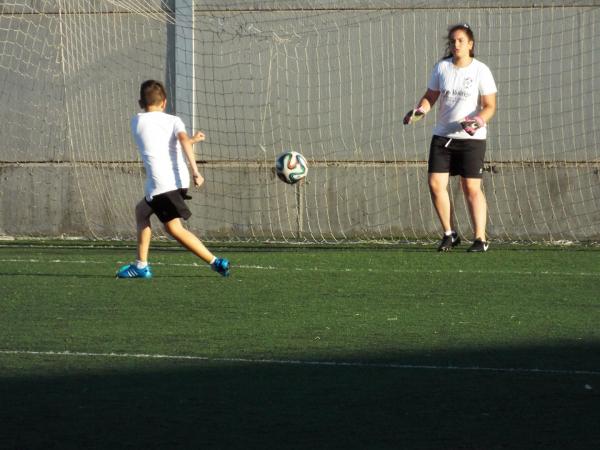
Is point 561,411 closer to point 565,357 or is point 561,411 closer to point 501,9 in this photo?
point 565,357

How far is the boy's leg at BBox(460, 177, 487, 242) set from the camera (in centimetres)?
1251

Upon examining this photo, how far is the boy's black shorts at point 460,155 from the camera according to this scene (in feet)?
41.3

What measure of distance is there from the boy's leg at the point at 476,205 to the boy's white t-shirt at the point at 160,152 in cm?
312

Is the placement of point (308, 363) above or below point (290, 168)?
below

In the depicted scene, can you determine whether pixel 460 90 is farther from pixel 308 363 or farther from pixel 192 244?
pixel 308 363

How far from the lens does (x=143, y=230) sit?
10.3 m

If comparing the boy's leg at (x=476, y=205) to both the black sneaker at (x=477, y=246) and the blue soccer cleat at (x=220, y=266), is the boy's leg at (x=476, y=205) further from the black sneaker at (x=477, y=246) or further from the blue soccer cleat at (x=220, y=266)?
the blue soccer cleat at (x=220, y=266)

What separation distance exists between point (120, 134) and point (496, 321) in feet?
30.2

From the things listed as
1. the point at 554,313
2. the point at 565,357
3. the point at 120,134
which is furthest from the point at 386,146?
the point at 565,357

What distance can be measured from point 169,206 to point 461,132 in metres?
3.37

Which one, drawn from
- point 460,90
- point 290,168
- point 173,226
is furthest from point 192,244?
point 460,90

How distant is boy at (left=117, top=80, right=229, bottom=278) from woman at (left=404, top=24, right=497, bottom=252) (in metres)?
2.89

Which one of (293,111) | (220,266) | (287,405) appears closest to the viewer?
(287,405)

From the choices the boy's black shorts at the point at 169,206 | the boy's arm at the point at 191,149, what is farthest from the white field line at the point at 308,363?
the boy's black shorts at the point at 169,206
